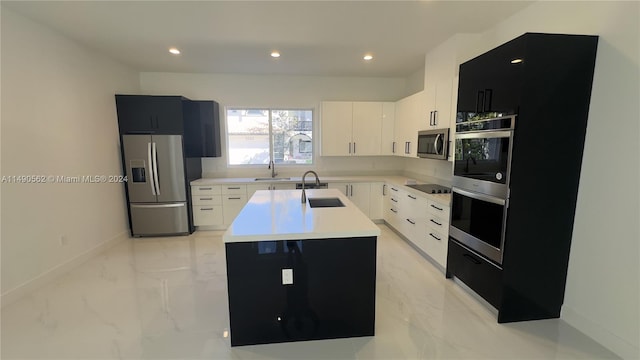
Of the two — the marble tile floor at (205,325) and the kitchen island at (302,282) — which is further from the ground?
the kitchen island at (302,282)

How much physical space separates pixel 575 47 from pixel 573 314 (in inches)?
80.9

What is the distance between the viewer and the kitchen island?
1.96 meters

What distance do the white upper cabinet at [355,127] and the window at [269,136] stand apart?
1.68ft

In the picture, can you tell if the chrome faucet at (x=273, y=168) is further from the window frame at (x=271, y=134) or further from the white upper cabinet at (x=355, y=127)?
the white upper cabinet at (x=355, y=127)

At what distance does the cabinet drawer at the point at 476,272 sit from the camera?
229cm

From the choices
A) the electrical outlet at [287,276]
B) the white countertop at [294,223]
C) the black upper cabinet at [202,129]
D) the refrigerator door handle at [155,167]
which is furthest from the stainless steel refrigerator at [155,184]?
the electrical outlet at [287,276]

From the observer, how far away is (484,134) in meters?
2.32

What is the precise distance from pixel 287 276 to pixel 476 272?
174 cm

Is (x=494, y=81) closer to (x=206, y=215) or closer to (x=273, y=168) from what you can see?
(x=273, y=168)

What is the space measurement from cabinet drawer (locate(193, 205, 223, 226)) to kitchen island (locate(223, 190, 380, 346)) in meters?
2.70

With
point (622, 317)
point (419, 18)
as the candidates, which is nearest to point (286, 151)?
point (419, 18)

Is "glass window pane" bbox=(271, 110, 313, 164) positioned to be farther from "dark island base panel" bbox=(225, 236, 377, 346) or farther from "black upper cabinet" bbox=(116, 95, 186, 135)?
"dark island base panel" bbox=(225, 236, 377, 346)

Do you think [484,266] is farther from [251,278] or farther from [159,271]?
[159,271]

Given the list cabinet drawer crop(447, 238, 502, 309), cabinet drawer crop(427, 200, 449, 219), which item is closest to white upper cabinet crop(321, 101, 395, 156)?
cabinet drawer crop(427, 200, 449, 219)
